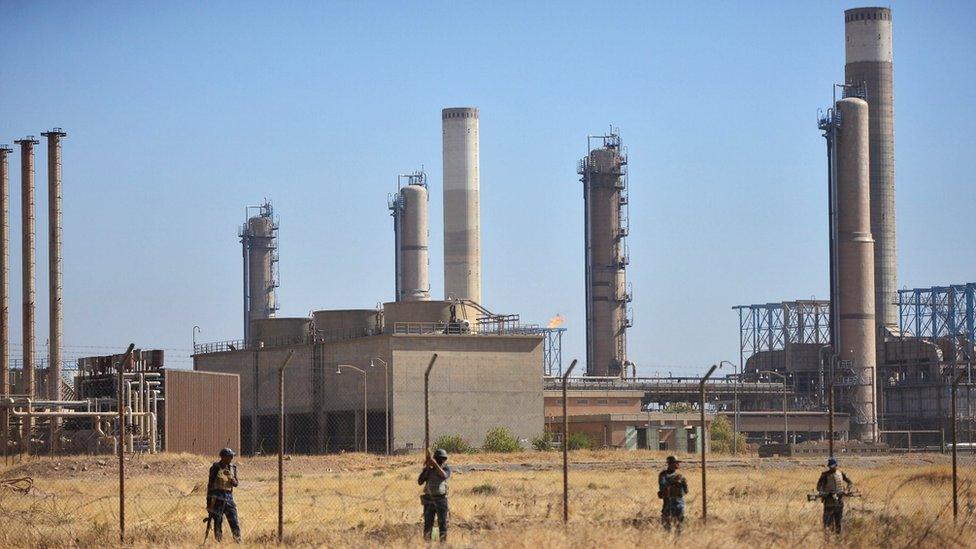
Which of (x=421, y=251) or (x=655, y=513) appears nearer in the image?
(x=655, y=513)

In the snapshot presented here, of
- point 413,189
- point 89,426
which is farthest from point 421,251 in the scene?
point 89,426

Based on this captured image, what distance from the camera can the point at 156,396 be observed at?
2309 inches

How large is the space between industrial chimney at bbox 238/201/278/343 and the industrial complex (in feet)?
0.63

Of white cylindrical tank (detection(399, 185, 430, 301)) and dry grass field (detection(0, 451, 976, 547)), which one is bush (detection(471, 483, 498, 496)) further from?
white cylindrical tank (detection(399, 185, 430, 301))

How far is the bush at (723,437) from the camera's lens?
85688 millimetres

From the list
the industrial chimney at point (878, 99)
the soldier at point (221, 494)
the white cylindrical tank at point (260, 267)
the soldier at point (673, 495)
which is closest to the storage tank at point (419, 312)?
the industrial chimney at point (878, 99)

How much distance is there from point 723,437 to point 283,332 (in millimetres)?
27891

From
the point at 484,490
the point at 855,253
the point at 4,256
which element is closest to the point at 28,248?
the point at 4,256

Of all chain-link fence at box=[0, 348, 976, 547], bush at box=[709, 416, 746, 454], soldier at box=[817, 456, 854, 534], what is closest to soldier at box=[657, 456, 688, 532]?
chain-link fence at box=[0, 348, 976, 547]

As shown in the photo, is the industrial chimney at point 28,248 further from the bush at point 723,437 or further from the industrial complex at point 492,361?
the bush at point 723,437

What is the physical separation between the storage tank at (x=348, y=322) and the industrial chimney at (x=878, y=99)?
38.7 metres

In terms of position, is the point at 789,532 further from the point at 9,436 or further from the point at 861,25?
the point at 861,25

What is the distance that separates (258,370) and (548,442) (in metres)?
19.6

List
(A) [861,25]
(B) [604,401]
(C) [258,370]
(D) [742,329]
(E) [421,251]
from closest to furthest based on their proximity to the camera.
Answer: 1. (C) [258,370]
2. (B) [604,401]
3. (A) [861,25]
4. (E) [421,251]
5. (D) [742,329]
